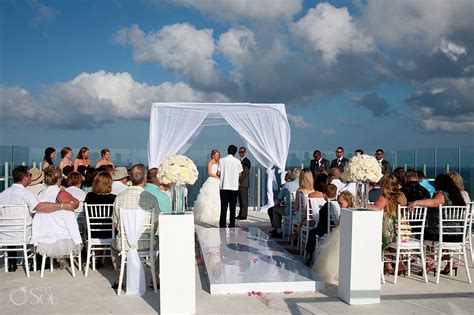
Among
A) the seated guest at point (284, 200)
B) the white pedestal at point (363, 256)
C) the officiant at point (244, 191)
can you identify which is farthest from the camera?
the officiant at point (244, 191)

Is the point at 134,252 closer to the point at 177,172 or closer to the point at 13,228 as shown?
the point at 177,172

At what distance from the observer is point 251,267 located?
5.43 m

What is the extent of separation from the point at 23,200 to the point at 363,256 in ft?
12.6

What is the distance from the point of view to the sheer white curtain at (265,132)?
400 inches

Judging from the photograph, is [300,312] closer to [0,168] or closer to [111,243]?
[111,243]

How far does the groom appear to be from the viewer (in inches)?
348

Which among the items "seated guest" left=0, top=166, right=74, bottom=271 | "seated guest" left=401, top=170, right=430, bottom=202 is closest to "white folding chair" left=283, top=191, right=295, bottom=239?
"seated guest" left=401, top=170, right=430, bottom=202

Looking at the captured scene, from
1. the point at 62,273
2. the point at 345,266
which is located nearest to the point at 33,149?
the point at 62,273

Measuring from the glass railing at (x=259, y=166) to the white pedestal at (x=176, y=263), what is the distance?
6.57 m

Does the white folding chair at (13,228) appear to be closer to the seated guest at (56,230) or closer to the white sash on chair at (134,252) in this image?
the seated guest at (56,230)

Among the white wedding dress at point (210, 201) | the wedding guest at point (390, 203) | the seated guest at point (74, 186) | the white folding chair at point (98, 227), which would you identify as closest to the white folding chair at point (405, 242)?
the wedding guest at point (390, 203)

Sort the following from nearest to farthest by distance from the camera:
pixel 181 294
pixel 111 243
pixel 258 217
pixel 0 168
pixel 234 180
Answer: pixel 181 294 → pixel 111 243 → pixel 234 180 → pixel 0 168 → pixel 258 217

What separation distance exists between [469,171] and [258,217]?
514 cm

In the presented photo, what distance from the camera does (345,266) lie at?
4.49m
